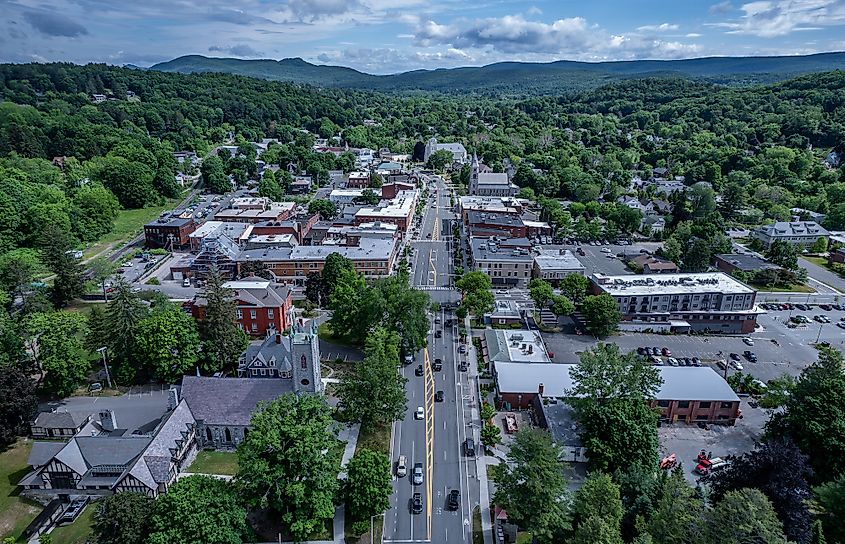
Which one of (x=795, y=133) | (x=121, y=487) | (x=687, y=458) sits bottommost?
(x=687, y=458)

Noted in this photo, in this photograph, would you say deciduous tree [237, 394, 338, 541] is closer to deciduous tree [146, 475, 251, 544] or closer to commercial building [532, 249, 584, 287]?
deciduous tree [146, 475, 251, 544]

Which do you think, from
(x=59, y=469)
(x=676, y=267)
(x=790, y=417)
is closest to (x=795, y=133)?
(x=676, y=267)

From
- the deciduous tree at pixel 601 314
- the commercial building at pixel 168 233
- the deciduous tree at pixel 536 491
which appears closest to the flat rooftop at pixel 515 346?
the deciduous tree at pixel 601 314

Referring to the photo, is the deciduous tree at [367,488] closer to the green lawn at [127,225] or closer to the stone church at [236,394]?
the stone church at [236,394]

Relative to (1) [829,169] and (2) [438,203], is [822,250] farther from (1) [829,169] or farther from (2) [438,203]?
(2) [438,203]

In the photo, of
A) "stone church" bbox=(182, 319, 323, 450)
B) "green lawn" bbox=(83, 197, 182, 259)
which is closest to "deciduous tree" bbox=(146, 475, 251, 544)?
"stone church" bbox=(182, 319, 323, 450)

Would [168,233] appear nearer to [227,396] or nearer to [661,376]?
→ [227,396]
